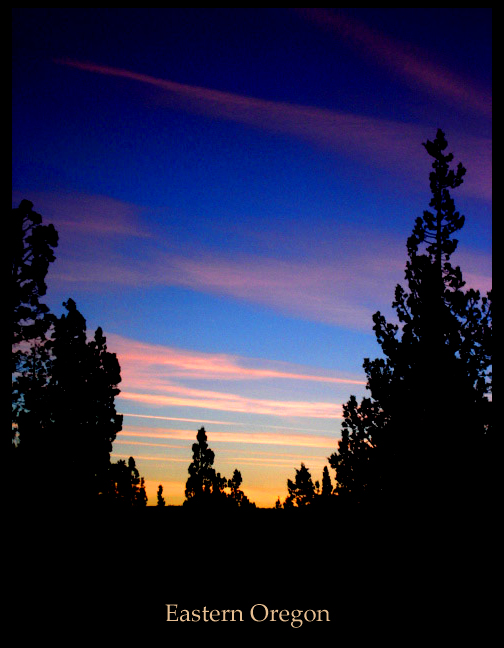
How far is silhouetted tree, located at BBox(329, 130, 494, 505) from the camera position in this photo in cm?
2250

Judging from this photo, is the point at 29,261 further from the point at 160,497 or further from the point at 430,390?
the point at 160,497

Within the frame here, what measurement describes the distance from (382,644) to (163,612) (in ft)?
14.4

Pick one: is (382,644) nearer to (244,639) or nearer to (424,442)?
(244,639)

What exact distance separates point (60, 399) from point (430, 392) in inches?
671

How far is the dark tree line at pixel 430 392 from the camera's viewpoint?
2238 centimetres

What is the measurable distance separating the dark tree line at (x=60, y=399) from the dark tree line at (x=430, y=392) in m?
11.0

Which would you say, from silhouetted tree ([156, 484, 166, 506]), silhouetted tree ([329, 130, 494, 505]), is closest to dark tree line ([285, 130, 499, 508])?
silhouetted tree ([329, 130, 494, 505])

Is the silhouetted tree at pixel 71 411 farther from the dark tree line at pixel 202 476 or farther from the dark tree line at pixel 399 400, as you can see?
the dark tree line at pixel 202 476

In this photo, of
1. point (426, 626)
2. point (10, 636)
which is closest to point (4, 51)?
point (10, 636)

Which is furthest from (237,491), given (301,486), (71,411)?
(71,411)

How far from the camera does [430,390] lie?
23.8m

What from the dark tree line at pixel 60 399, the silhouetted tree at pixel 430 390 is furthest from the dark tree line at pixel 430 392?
the dark tree line at pixel 60 399

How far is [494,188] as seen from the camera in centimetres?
820

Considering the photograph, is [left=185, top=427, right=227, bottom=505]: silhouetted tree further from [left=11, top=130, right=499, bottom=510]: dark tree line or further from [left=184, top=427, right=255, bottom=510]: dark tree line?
[left=11, top=130, right=499, bottom=510]: dark tree line
